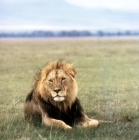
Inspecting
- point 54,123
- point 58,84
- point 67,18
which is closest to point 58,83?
point 58,84

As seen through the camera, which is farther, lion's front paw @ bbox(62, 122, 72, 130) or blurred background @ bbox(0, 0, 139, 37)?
blurred background @ bbox(0, 0, 139, 37)

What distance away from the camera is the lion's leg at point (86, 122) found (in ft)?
5.66

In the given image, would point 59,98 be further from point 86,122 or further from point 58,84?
point 86,122

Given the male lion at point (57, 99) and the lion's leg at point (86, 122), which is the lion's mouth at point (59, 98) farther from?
the lion's leg at point (86, 122)

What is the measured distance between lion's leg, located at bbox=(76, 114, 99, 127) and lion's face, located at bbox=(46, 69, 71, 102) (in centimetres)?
16

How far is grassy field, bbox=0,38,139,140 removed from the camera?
1.66 meters

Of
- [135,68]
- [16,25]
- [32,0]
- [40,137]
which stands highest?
[32,0]

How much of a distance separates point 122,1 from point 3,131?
811mm

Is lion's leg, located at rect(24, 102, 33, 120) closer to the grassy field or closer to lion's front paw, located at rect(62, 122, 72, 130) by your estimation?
the grassy field

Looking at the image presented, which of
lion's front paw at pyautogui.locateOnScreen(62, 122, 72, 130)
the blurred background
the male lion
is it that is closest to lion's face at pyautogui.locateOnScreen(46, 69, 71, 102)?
the male lion

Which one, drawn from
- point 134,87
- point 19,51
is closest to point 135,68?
point 134,87

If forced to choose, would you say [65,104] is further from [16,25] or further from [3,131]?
[16,25]

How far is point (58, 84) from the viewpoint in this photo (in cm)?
165

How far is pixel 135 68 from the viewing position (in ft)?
7.38
